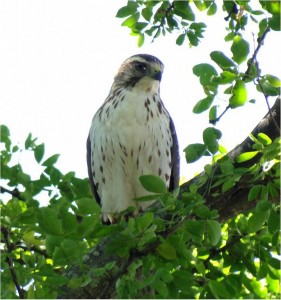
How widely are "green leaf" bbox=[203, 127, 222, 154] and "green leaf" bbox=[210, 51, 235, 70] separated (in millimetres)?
301

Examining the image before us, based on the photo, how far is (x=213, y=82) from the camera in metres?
3.26

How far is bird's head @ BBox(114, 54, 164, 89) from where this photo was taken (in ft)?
18.5

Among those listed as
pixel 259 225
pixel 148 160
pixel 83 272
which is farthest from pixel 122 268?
pixel 148 160

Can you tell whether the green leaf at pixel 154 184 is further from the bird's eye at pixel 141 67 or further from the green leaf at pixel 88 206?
the bird's eye at pixel 141 67

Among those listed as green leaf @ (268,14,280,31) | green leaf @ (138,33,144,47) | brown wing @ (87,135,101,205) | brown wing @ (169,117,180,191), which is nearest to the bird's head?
brown wing @ (169,117,180,191)

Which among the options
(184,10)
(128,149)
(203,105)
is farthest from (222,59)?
(128,149)

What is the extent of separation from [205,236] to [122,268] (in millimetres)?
432

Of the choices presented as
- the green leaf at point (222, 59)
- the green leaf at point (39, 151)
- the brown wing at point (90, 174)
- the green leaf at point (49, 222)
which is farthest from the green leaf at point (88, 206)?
the brown wing at point (90, 174)

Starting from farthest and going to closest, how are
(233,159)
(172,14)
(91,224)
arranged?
(172,14) < (233,159) < (91,224)

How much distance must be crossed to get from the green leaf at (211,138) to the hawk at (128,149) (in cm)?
183

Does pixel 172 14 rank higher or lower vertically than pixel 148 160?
higher

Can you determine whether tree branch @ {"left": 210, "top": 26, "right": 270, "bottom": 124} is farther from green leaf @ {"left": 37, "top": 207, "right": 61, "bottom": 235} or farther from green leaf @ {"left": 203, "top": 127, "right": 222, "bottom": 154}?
green leaf @ {"left": 37, "top": 207, "right": 61, "bottom": 235}

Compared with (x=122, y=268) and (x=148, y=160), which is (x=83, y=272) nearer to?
(x=122, y=268)

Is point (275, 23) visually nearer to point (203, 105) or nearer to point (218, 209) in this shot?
point (203, 105)
